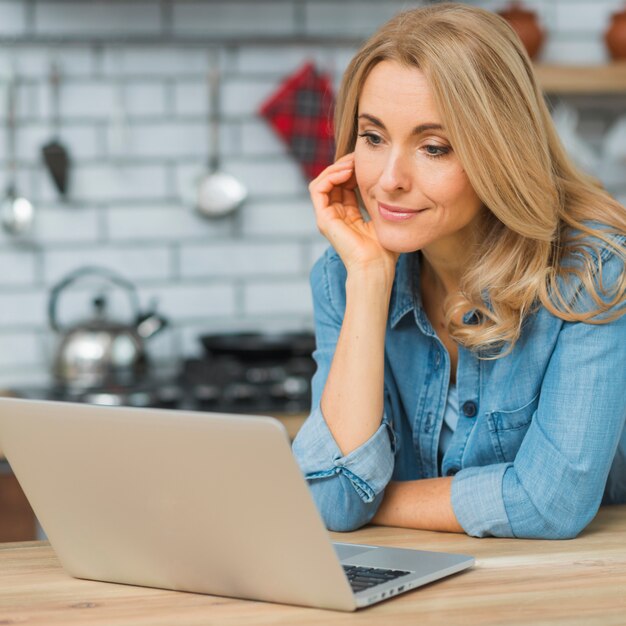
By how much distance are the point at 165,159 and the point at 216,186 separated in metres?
0.16

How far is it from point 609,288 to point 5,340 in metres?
2.00

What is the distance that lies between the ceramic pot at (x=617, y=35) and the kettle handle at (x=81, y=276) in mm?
1494

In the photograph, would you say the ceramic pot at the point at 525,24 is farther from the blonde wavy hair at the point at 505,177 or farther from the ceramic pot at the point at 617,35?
the blonde wavy hair at the point at 505,177

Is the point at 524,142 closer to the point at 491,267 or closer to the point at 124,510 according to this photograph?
the point at 491,267

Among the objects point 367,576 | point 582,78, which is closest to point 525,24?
point 582,78

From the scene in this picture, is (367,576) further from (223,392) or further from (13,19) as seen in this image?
(13,19)

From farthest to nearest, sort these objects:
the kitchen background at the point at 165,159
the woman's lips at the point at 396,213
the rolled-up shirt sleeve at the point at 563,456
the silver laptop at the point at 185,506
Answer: the kitchen background at the point at 165,159
the woman's lips at the point at 396,213
the rolled-up shirt sleeve at the point at 563,456
the silver laptop at the point at 185,506

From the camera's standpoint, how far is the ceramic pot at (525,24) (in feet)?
10.1

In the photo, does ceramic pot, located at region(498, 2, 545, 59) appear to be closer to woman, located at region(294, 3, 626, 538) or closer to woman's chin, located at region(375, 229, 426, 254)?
woman, located at region(294, 3, 626, 538)

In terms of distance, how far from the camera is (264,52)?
319cm

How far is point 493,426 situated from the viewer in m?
1.65

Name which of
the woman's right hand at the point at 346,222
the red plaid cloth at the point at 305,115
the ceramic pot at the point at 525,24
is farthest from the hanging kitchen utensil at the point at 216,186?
the woman's right hand at the point at 346,222

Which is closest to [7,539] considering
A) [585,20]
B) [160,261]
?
[160,261]

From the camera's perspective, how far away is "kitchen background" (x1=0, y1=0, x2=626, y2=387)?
10.2ft
